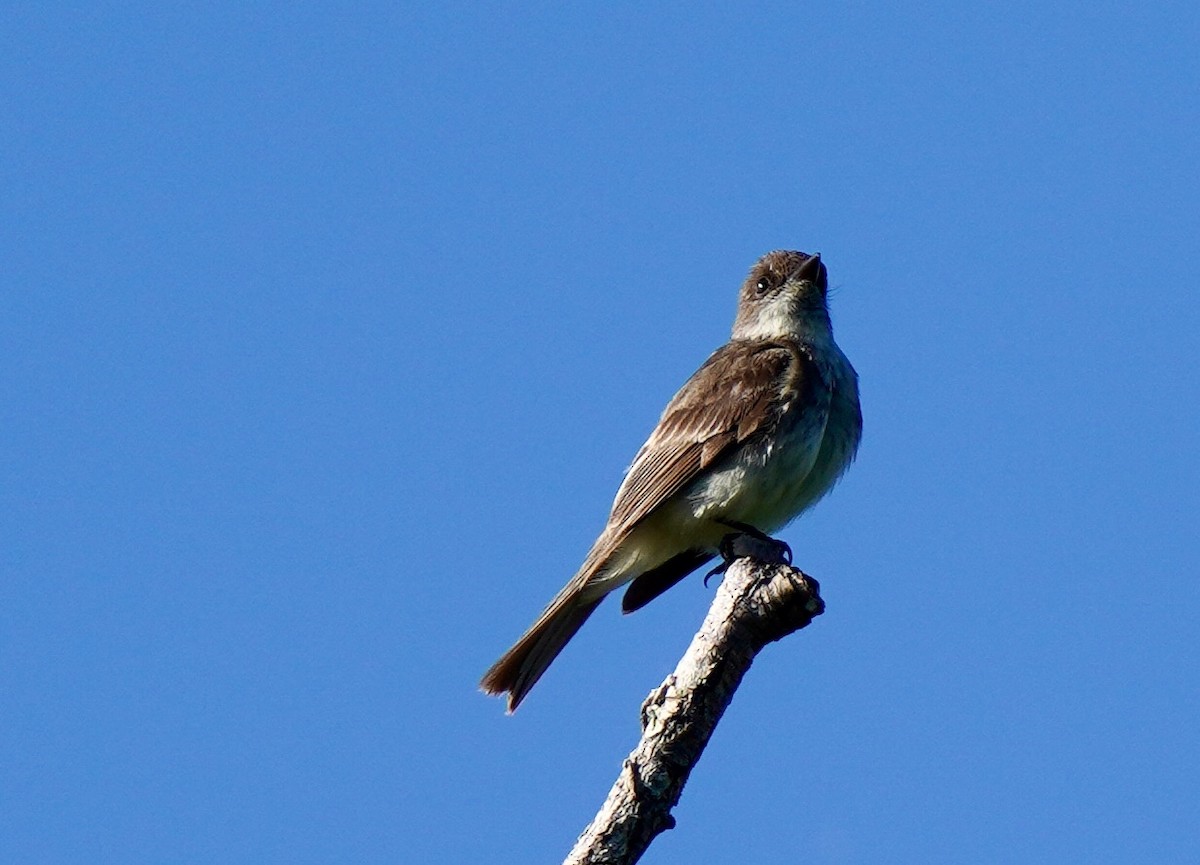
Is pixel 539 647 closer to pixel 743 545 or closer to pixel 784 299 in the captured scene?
pixel 743 545

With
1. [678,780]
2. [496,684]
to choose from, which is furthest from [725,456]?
[678,780]

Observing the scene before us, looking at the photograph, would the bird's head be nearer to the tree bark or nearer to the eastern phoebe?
the eastern phoebe

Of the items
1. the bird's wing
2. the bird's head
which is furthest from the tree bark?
the bird's head

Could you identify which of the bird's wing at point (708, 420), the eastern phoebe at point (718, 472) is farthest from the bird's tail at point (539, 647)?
the bird's wing at point (708, 420)

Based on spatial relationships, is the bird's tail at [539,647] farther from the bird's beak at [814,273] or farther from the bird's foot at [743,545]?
the bird's beak at [814,273]

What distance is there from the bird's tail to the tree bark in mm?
2431

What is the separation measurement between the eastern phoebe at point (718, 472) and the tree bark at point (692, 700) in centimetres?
299

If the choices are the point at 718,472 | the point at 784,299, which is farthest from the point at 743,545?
the point at 784,299

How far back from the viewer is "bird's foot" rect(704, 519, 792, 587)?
7808mm

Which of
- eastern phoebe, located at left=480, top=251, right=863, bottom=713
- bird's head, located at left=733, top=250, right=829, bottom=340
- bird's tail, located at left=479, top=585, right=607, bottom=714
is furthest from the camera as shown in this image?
bird's head, located at left=733, top=250, right=829, bottom=340

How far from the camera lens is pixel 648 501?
338 inches

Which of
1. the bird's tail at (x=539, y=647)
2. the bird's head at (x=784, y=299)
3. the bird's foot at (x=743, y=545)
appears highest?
the bird's head at (x=784, y=299)

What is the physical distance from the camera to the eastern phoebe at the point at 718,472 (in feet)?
27.9

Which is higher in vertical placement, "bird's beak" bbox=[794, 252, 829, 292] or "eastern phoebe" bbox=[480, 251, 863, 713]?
"bird's beak" bbox=[794, 252, 829, 292]
